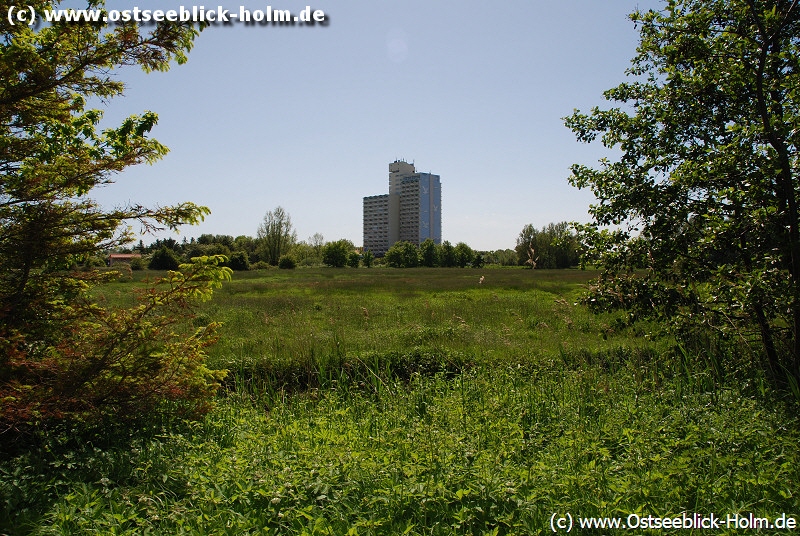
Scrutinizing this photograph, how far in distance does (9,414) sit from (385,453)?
3020 mm

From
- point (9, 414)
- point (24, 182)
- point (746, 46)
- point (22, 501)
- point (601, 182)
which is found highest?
point (746, 46)

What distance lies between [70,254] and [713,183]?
716cm

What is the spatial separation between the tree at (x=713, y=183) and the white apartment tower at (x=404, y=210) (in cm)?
14240

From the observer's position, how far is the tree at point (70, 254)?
4094mm

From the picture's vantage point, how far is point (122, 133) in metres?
5.36

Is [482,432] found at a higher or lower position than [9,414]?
lower

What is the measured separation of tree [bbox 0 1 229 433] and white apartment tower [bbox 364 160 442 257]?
145 m

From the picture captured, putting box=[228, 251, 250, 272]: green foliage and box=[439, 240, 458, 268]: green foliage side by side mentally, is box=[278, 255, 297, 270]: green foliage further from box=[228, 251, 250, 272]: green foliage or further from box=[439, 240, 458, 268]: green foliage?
box=[439, 240, 458, 268]: green foliage

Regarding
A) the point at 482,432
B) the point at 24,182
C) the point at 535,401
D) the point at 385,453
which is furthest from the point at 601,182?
the point at 24,182

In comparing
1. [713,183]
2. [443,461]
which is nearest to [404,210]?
[713,183]

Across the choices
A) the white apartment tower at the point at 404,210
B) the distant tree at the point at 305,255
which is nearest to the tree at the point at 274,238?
the distant tree at the point at 305,255

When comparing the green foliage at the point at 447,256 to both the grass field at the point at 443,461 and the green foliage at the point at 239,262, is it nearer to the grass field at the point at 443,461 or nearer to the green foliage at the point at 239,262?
the green foliage at the point at 239,262

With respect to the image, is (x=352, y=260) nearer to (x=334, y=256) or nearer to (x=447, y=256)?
(x=334, y=256)

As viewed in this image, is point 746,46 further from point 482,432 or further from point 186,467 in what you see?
point 186,467
